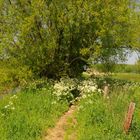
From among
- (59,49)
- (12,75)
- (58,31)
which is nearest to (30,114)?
(12,75)

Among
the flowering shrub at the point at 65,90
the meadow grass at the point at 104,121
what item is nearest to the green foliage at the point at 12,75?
the flowering shrub at the point at 65,90

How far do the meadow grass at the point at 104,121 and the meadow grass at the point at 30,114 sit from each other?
121 centimetres

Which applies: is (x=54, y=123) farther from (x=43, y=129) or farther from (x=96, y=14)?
(x=96, y=14)

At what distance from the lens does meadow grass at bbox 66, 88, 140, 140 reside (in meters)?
15.4

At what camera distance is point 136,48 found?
40875 millimetres

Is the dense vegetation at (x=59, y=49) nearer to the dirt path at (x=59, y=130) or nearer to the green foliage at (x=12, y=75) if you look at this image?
the green foliage at (x=12, y=75)

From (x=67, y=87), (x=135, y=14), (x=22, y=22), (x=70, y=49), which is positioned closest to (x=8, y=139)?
(x=67, y=87)

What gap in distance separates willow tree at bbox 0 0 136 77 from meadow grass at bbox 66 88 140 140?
357 inches

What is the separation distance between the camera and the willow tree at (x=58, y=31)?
94.5 ft

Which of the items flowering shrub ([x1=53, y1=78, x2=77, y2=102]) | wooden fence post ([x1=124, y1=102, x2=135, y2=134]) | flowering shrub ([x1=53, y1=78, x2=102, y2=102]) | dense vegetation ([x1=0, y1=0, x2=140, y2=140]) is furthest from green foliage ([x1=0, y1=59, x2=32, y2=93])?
wooden fence post ([x1=124, y1=102, x2=135, y2=134])

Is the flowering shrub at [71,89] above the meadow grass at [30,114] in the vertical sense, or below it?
above

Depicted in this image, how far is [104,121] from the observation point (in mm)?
17203

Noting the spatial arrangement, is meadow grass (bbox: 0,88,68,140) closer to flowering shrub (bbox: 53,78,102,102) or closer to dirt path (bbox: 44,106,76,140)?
dirt path (bbox: 44,106,76,140)

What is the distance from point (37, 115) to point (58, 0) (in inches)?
488
